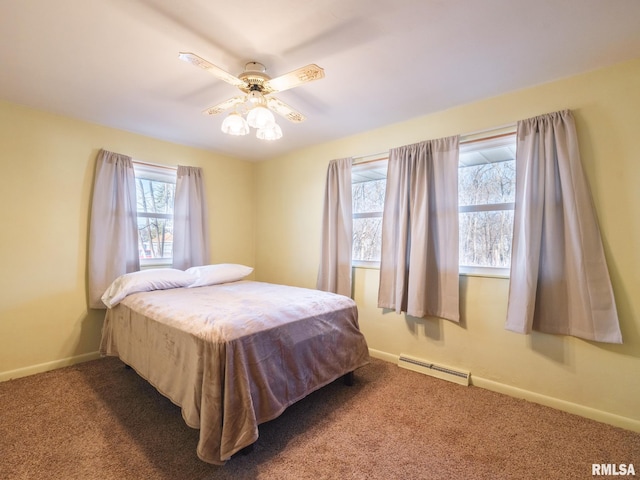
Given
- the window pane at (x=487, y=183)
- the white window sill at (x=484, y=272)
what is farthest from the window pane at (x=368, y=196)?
the white window sill at (x=484, y=272)

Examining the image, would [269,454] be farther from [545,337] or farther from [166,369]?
[545,337]

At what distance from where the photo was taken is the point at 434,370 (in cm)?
261

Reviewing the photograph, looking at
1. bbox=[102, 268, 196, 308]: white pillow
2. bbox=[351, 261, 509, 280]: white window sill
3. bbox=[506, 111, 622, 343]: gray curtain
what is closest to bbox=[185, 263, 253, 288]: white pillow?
bbox=[102, 268, 196, 308]: white pillow

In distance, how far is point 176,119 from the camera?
2854 mm

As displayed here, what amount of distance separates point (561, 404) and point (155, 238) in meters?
4.10

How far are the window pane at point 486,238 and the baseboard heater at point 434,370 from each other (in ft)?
3.11

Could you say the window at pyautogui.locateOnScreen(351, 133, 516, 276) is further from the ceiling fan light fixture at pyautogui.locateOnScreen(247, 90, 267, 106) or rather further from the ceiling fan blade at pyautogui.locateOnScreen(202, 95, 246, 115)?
the ceiling fan blade at pyautogui.locateOnScreen(202, 95, 246, 115)

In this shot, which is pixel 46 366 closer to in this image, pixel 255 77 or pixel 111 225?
pixel 111 225

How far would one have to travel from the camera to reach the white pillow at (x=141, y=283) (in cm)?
254

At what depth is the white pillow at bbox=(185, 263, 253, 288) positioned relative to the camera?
3021 mm

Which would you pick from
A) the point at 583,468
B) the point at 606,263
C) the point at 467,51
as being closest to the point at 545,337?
the point at 606,263

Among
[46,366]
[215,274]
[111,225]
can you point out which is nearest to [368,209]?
[215,274]

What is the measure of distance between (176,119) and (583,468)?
154 inches

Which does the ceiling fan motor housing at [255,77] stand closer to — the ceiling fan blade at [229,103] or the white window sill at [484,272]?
the ceiling fan blade at [229,103]
